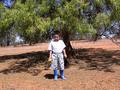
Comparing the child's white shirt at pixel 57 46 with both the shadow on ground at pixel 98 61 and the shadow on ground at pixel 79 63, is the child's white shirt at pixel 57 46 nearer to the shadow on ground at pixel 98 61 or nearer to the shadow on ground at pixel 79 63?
the shadow on ground at pixel 79 63

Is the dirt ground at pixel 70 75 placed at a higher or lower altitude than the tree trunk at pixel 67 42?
lower

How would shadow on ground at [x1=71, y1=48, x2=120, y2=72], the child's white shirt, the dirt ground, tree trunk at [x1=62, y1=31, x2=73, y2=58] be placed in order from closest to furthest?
1. the dirt ground
2. the child's white shirt
3. shadow on ground at [x1=71, y1=48, x2=120, y2=72]
4. tree trunk at [x1=62, y1=31, x2=73, y2=58]

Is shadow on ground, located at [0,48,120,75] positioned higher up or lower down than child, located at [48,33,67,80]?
lower down

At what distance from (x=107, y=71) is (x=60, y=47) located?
2.53m

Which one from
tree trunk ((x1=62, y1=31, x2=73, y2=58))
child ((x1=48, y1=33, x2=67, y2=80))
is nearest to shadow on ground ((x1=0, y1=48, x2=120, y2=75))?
tree trunk ((x1=62, y1=31, x2=73, y2=58))

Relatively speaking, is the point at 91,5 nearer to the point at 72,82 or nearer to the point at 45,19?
the point at 45,19

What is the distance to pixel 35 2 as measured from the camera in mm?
14500

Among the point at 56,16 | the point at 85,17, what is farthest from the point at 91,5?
the point at 56,16

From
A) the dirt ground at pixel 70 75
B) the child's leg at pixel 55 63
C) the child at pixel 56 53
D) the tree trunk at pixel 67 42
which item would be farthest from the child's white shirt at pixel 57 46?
the tree trunk at pixel 67 42

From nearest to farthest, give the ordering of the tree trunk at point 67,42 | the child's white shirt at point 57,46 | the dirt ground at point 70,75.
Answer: the dirt ground at point 70,75, the child's white shirt at point 57,46, the tree trunk at point 67,42

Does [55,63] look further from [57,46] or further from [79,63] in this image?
[79,63]

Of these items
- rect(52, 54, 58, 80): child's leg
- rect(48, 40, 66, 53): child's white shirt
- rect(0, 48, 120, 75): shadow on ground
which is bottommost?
rect(0, 48, 120, 75): shadow on ground

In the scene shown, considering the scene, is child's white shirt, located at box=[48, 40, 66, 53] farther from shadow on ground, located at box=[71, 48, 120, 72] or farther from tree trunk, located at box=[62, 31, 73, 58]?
shadow on ground, located at box=[71, 48, 120, 72]

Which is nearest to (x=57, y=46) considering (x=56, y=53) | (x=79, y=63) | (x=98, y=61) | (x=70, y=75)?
(x=56, y=53)
